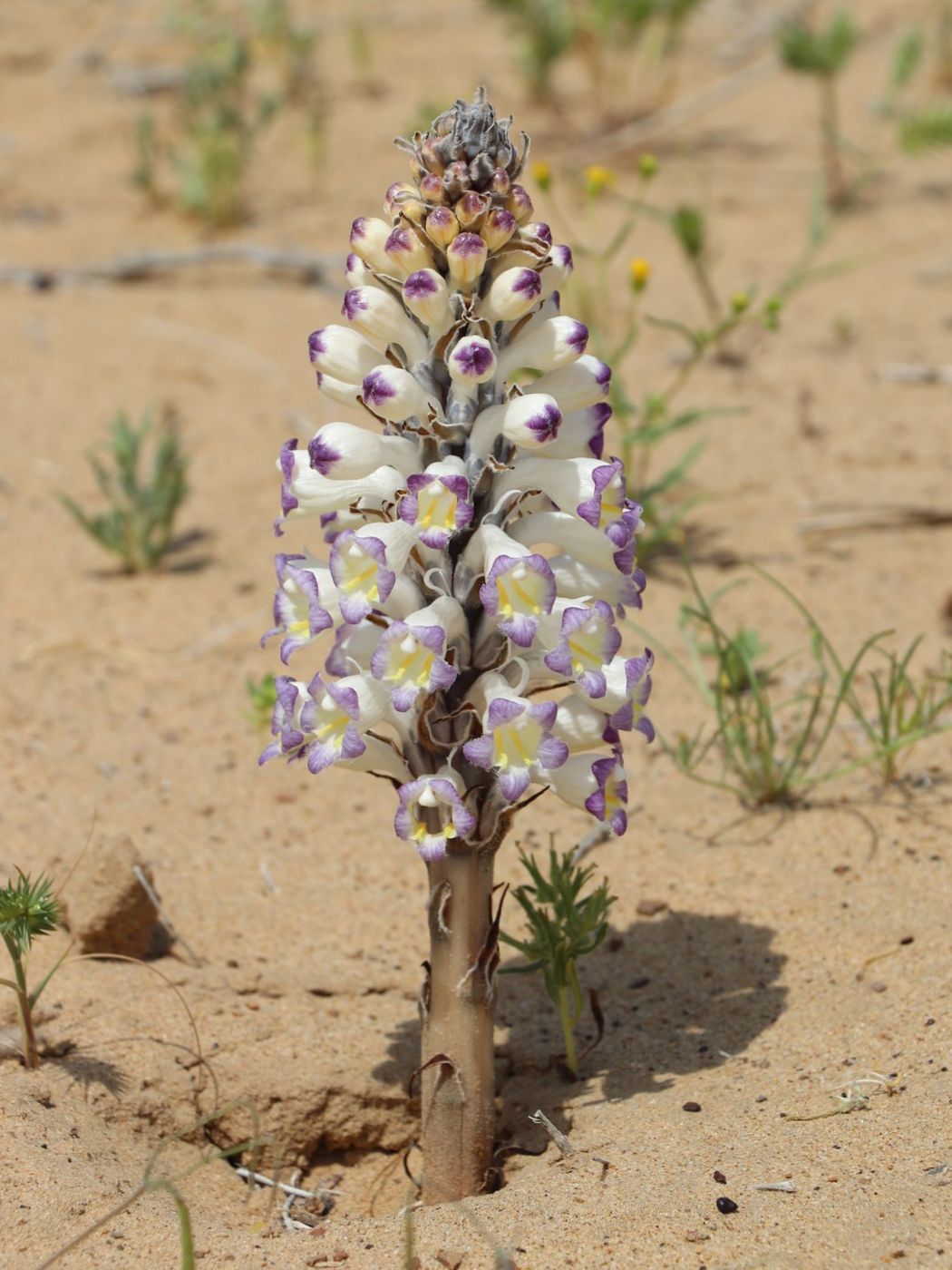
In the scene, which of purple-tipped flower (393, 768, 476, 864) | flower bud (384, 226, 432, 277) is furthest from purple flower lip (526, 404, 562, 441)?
purple-tipped flower (393, 768, 476, 864)

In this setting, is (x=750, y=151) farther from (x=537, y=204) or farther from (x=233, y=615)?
(x=233, y=615)

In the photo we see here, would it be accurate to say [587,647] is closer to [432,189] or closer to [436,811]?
[436,811]

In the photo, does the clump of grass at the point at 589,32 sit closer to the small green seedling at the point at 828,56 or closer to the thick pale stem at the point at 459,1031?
the small green seedling at the point at 828,56

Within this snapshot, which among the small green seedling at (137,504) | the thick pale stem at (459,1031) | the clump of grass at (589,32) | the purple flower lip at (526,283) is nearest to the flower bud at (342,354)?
the purple flower lip at (526,283)

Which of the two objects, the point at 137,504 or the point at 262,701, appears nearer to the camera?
the point at 262,701

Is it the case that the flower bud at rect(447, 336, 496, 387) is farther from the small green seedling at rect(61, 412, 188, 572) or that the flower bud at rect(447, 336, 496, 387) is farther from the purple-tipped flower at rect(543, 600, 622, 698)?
the small green seedling at rect(61, 412, 188, 572)

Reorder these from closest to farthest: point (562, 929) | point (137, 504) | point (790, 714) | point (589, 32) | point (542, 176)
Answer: point (562, 929) → point (790, 714) → point (542, 176) → point (137, 504) → point (589, 32)

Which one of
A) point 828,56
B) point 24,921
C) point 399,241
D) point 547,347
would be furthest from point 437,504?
point 828,56
